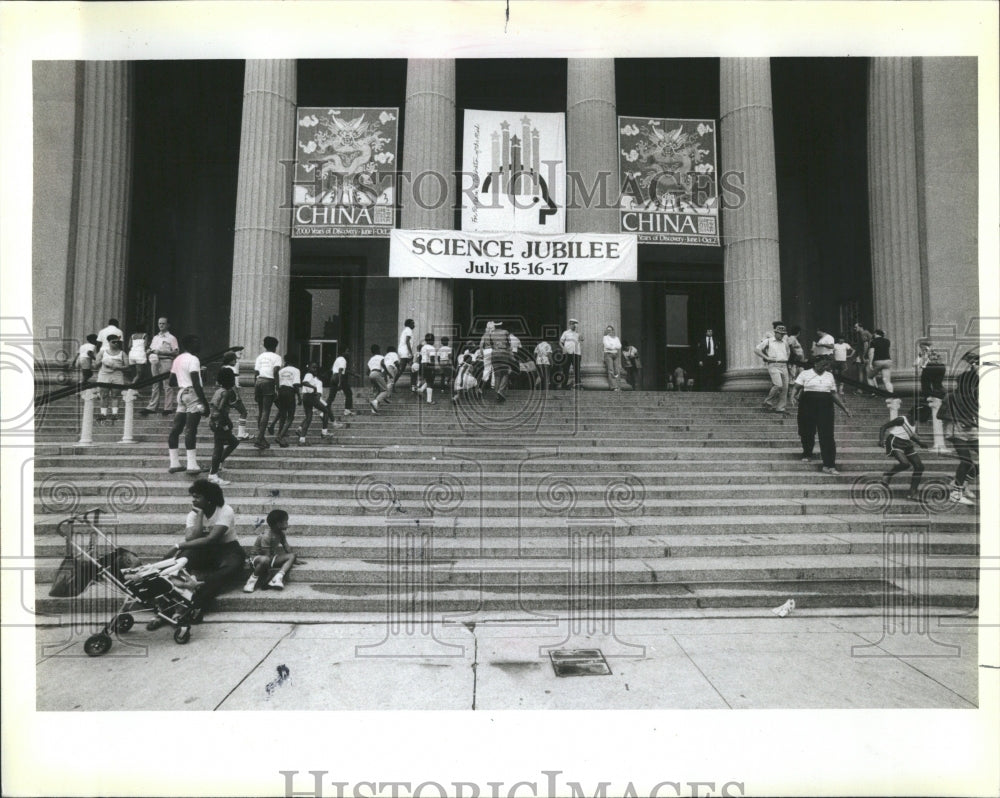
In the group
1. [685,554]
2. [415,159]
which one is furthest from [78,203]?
[685,554]

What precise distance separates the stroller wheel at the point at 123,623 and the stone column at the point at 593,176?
359 inches


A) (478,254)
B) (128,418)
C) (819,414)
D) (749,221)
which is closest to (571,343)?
(478,254)

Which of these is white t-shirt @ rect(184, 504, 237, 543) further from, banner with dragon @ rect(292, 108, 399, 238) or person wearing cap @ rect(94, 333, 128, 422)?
banner with dragon @ rect(292, 108, 399, 238)

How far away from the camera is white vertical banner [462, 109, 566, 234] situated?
1191cm

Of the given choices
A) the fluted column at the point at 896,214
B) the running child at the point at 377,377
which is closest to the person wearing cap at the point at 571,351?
the running child at the point at 377,377

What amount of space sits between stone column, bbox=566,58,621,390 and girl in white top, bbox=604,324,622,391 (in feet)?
0.50

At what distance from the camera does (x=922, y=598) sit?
517 cm

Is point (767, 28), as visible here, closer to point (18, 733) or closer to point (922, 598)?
point (922, 598)

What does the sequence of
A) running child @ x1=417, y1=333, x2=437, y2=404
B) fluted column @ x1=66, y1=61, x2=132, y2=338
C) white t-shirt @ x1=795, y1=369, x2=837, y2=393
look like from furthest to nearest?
fluted column @ x1=66, y1=61, x2=132, y2=338 < running child @ x1=417, y1=333, x2=437, y2=404 < white t-shirt @ x1=795, y1=369, x2=837, y2=393

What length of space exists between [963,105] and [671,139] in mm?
4986

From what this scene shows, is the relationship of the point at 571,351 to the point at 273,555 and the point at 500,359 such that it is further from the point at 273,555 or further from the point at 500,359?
the point at 273,555

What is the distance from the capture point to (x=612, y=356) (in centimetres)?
1189

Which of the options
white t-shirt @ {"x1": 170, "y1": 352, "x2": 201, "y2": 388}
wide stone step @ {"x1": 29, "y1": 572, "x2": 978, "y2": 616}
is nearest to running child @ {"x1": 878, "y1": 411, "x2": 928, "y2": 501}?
wide stone step @ {"x1": 29, "y1": 572, "x2": 978, "y2": 616}

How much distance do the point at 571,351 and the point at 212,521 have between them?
8251 mm
